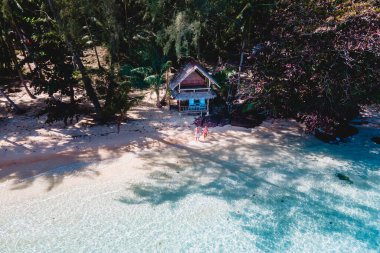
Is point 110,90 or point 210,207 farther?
point 110,90

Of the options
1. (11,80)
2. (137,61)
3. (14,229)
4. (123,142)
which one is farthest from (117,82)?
(11,80)

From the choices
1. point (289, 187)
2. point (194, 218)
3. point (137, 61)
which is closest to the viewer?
point (194, 218)

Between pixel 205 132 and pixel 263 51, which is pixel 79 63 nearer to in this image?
pixel 205 132

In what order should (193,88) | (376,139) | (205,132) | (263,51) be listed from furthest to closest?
(193,88)
(376,139)
(205,132)
(263,51)

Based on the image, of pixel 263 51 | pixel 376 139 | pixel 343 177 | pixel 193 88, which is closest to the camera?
pixel 343 177

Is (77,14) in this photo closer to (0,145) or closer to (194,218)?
(0,145)

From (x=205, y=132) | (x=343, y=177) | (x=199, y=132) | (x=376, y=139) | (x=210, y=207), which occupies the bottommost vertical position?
(x=210, y=207)

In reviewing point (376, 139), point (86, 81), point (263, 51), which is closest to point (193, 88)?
point (263, 51)
